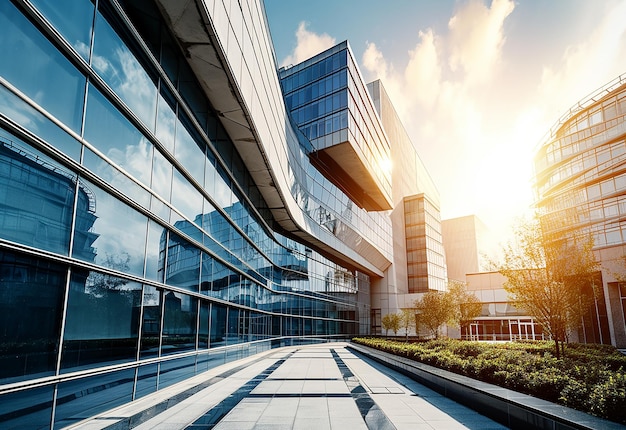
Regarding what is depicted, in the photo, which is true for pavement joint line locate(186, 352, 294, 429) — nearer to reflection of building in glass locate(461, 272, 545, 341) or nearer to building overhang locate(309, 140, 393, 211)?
building overhang locate(309, 140, 393, 211)

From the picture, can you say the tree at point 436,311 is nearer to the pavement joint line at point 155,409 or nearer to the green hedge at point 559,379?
the green hedge at point 559,379

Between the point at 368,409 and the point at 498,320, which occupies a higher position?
the point at 498,320

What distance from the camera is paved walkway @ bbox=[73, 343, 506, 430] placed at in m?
7.50

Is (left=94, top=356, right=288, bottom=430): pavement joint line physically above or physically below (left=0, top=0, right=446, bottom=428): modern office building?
below

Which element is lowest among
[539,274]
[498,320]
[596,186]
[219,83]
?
[498,320]

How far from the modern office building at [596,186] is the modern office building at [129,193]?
81.5 feet

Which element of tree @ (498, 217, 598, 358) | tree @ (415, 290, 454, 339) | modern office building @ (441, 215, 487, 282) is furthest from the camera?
modern office building @ (441, 215, 487, 282)

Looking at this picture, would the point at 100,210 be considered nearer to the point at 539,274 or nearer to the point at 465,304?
the point at 539,274

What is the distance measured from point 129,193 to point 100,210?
1125 millimetres

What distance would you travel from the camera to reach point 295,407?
9.08 meters

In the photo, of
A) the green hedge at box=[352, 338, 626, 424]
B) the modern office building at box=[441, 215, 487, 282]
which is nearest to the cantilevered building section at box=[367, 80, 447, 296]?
the modern office building at box=[441, 215, 487, 282]

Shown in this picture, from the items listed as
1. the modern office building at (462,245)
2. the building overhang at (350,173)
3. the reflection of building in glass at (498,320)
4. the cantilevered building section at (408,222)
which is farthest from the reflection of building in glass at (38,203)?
the modern office building at (462,245)

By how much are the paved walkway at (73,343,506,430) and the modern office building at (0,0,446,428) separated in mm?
729

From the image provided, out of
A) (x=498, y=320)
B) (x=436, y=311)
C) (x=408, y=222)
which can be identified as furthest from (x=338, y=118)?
(x=408, y=222)
